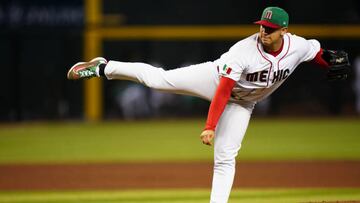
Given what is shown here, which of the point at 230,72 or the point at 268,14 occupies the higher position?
the point at 268,14

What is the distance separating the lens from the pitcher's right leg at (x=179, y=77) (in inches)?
236

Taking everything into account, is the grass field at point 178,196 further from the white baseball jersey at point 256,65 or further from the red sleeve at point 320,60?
the white baseball jersey at point 256,65

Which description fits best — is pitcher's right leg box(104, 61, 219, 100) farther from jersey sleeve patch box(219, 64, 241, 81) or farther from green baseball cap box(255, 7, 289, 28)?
green baseball cap box(255, 7, 289, 28)

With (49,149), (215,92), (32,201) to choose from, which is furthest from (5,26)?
(215,92)

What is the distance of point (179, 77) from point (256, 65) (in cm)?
67

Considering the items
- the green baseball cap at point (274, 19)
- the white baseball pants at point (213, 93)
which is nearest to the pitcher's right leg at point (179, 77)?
the white baseball pants at point (213, 93)

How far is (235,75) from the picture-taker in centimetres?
552

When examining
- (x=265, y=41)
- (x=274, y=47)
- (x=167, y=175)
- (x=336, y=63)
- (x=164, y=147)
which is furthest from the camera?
(x=164, y=147)

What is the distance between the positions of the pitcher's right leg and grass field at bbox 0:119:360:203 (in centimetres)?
203

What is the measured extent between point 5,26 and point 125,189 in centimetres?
850

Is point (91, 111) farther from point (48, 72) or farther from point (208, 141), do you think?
point (208, 141)

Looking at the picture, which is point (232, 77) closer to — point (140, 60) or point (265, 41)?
point (265, 41)

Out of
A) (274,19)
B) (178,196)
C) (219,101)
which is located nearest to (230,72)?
(219,101)

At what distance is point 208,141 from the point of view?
5.42 metres
